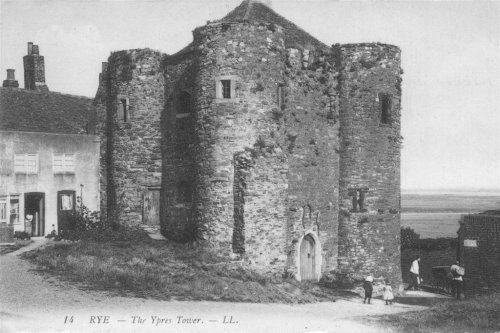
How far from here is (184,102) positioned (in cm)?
2575

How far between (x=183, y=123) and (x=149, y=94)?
2.29 meters

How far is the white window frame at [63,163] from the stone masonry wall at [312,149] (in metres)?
11.0

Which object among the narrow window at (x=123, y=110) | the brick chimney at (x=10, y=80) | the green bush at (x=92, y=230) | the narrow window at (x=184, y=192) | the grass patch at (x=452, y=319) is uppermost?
the brick chimney at (x=10, y=80)

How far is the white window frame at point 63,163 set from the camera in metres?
28.3

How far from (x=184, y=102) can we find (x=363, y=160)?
8.25m

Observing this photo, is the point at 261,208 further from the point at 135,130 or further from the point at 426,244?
the point at 426,244

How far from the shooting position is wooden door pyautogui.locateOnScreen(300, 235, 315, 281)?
82.1 feet

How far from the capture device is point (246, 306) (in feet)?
56.8

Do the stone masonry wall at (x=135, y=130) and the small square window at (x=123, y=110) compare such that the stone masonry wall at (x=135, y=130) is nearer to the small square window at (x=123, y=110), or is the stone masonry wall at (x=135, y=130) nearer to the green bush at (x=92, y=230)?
the small square window at (x=123, y=110)

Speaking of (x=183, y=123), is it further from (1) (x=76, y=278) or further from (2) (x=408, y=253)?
(2) (x=408, y=253)

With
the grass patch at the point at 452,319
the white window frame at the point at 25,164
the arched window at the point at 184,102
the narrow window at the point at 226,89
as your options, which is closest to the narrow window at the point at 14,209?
the white window frame at the point at 25,164

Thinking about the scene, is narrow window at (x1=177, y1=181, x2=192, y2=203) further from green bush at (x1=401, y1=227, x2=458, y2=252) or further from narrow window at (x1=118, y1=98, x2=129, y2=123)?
green bush at (x1=401, y1=227, x2=458, y2=252)

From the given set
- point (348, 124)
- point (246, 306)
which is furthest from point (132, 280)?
point (348, 124)

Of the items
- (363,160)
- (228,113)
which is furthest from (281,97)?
(363,160)
